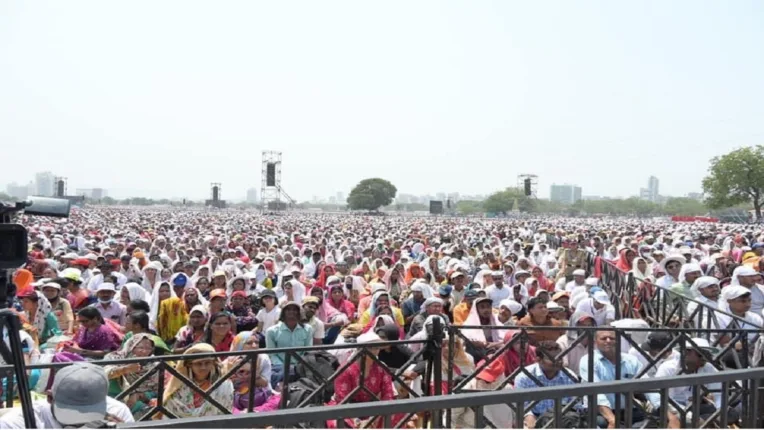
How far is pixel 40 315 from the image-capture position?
6.70m

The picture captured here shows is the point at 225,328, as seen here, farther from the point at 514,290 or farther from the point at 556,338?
the point at 514,290

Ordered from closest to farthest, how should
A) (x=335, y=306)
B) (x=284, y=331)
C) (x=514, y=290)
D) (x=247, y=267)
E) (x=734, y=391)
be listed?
1. (x=734, y=391)
2. (x=284, y=331)
3. (x=335, y=306)
4. (x=514, y=290)
5. (x=247, y=267)

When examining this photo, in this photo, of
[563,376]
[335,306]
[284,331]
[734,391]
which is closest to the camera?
[734,391]

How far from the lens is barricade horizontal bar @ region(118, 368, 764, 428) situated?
218 centimetres

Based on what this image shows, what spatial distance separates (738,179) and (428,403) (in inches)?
2673

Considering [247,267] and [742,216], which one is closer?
[247,267]

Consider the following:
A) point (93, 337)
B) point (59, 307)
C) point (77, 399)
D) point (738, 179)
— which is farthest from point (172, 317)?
point (738, 179)

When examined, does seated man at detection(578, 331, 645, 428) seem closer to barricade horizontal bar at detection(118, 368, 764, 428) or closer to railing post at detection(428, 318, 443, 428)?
railing post at detection(428, 318, 443, 428)

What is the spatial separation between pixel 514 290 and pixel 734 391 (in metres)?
5.32

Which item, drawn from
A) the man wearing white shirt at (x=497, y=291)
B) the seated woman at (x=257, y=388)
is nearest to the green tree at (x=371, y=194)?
the man wearing white shirt at (x=497, y=291)

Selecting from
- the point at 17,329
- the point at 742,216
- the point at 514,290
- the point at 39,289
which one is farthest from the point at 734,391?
the point at 742,216

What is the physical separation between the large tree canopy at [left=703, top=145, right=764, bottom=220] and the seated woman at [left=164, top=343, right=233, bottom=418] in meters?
64.8

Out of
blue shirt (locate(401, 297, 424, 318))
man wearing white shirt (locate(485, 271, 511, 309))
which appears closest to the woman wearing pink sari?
blue shirt (locate(401, 297, 424, 318))

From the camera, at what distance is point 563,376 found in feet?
15.7
